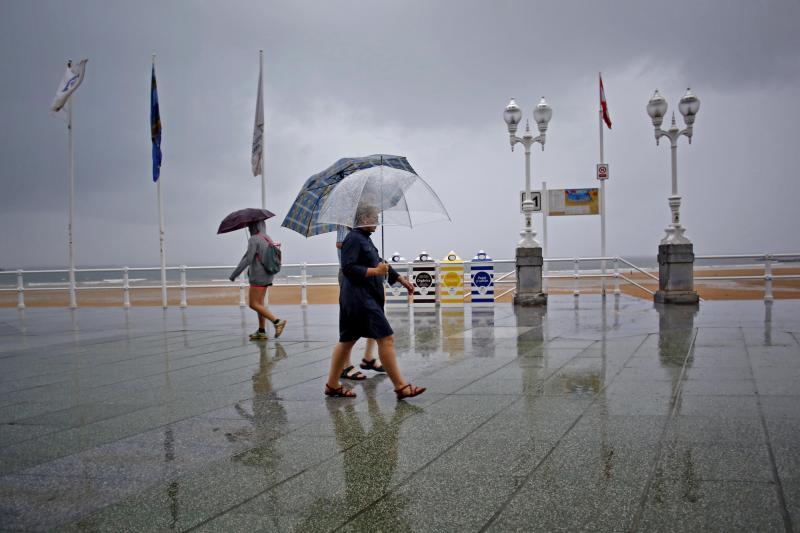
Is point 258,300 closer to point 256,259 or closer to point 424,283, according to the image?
point 256,259

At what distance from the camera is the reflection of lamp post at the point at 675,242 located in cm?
1711

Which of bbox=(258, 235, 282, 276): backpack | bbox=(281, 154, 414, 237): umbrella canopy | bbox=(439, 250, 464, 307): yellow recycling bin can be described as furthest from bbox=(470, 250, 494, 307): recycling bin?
bbox=(281, 154, 414, 237): umbrella canopy

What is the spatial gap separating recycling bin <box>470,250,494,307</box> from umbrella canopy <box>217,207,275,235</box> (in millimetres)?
7683

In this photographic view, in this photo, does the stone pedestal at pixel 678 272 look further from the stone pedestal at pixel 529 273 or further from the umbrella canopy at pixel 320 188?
the umbrella canopy at pixel 320 188

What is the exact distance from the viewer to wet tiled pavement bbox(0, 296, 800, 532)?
3.61 m

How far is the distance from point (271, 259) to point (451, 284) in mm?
7888

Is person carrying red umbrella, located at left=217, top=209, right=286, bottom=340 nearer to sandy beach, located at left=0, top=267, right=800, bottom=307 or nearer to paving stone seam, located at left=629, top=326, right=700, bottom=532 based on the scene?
paving stone seam, located at left=629, top=326, right=700, bottom=532

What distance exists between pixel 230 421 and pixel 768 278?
1578cm

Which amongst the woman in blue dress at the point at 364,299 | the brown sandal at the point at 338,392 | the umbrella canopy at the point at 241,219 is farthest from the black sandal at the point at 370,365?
the umbrella canopy at the point at 241,219

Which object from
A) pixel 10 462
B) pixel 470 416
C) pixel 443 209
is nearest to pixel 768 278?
pixel 443 209

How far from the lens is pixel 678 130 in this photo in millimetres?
17641

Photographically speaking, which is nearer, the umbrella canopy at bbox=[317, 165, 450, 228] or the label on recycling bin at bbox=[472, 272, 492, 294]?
the umbrella canopy at bbox=[317, 165, 450, 228]

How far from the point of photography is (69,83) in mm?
21031

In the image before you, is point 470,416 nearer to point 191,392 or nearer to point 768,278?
point 191,392
